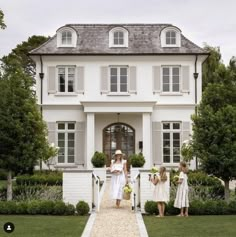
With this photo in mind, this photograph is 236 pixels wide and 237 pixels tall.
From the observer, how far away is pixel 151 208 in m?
15.2

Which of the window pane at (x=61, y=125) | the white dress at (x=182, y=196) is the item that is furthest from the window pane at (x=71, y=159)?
the white dress at (x=182, y=196)

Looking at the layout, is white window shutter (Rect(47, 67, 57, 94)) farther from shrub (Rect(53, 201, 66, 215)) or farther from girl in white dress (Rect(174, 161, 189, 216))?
girl in white dress (Rect(174, 161, 189, 216))

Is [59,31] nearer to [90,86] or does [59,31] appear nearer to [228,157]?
[90,86]

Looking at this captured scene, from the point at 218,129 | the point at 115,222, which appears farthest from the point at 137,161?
the point at 115,222

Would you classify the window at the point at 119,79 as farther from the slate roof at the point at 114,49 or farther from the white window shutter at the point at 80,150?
the white window shutter at the point at 80,150

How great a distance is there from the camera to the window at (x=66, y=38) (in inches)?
1206

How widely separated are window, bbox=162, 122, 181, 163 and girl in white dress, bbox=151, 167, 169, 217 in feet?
47.2

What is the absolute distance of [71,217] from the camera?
14469 millimetres

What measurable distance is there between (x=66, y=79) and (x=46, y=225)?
17898mm

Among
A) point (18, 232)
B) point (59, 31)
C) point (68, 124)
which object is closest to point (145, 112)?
point (68, 124)

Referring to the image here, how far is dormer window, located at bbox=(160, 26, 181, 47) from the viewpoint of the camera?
99.9 feet

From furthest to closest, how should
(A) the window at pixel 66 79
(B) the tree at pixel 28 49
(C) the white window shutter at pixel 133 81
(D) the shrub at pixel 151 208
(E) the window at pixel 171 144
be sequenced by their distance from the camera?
1. (B) the tree at pixel 28 49
2. (A) the window at pixel 66 79
3. (C) the white window shutter at pixel 133 81
4. (E) the window at pixel 171 144
5. (D) the shrub at pixel 151 208

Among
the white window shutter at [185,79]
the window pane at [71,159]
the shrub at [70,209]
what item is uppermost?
the white window shutter at [185,79]

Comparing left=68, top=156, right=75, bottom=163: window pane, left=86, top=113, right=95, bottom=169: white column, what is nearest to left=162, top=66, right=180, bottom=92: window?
left=86, top=113, right=95, bottom=169: white column
